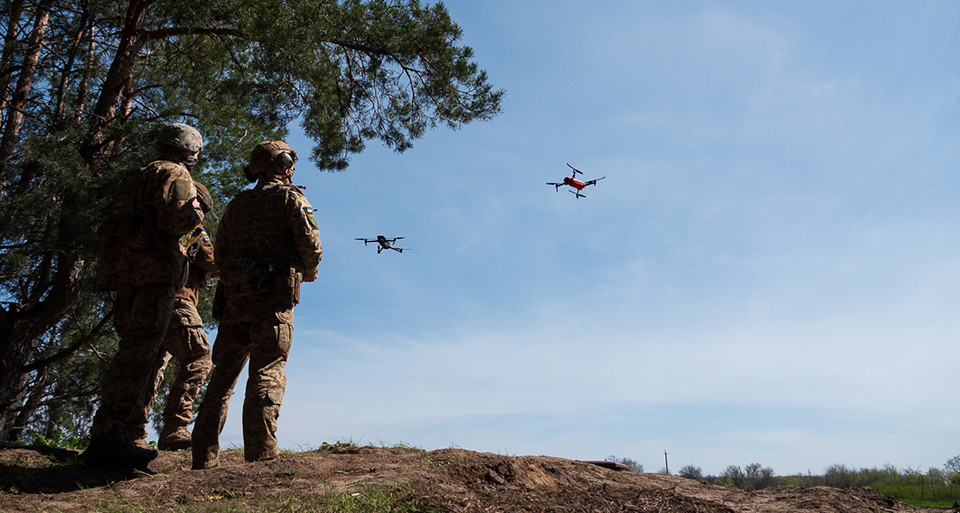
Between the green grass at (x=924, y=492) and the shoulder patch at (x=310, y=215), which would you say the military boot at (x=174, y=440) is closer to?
the shoulder patch at (x=310, y=215)

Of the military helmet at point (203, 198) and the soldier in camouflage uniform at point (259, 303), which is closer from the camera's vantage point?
the soldier in camouflage uniform at point (259, 303)

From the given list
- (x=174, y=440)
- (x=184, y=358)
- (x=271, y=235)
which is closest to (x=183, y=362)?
(x=184, y=358)

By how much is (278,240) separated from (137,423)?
2.16m

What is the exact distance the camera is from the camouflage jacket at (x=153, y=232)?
5516 mm

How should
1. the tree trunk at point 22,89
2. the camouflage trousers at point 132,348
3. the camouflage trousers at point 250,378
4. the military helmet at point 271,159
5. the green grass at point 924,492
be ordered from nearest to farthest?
the camouflage trousers at point 250,378, the camouflage trousers at point 132,348, the military helmet at point 271,159, the green grass at point 924,492, the tree trunk at point 22,89

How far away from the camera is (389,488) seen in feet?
12.6

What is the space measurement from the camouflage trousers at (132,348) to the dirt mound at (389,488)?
1.55 ft

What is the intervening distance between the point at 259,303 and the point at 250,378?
0.60 meters

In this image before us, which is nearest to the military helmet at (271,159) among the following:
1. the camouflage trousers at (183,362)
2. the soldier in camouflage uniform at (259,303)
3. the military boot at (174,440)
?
the soldier in camouflage uniform at (259,303)

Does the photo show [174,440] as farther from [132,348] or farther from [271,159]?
[271,159]

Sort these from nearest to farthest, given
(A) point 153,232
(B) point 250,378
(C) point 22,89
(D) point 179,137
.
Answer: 1. (B) point 250,378
2. (A) point 153,232
3. (D) point 179,137
4. (C) point 22,89

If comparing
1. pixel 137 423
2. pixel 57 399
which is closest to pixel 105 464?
pixel 137 423

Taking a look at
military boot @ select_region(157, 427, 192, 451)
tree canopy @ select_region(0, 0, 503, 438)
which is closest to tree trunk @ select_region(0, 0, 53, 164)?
tree canopy @ select_region(0, 0, 503, 438)

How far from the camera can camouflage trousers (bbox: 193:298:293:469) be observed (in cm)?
487
